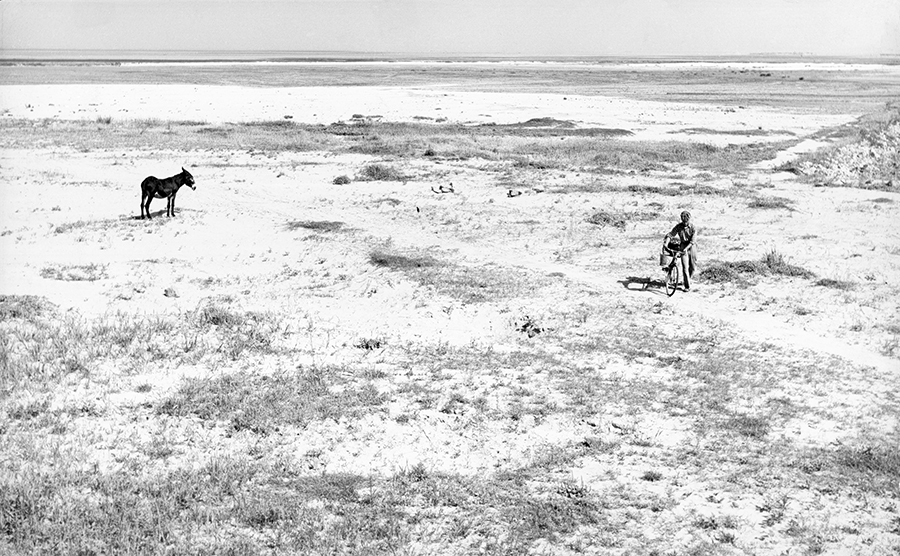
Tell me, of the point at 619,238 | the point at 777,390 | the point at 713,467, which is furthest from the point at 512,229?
the point at 713,467

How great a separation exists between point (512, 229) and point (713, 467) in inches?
478

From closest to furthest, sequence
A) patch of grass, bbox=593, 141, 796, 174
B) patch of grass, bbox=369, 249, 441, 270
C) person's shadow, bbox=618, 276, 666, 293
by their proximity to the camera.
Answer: person's shadow, bbox=618, 276, 666, 293 → patch of grass, bbox=369, 249, 441, 270 → patch of grass, bbox=593, 141, 796, 174

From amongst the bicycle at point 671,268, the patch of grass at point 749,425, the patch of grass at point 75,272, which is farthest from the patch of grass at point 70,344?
the bicycle at point 671,268

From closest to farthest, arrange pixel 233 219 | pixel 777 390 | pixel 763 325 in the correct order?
pixel 777 390
pixel 763 325
pixel 233 219

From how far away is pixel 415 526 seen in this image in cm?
764

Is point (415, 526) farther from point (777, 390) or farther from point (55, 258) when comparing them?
point (55, 258)

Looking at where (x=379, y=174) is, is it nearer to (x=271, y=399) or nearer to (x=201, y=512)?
(x=271, y=399)

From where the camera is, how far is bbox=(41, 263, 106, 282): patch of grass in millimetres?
15648

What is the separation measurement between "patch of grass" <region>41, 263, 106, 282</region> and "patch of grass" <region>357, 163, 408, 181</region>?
11.7 metres

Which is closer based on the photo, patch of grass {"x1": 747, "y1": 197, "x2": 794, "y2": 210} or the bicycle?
the bicycle

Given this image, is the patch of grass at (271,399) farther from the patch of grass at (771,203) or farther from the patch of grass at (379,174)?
the patch of grass at (379,174)

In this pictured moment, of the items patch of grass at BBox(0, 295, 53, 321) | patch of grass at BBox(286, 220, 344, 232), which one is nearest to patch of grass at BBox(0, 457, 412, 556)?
patch of grass at BBox(0, 295, 53, 321)

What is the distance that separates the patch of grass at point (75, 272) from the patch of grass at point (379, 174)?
38.3 ft

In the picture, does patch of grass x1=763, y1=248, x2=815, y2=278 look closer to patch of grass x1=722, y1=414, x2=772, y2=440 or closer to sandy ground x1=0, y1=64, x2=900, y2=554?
sandy ground x1=0, y1=64, x2=900, y2=554
